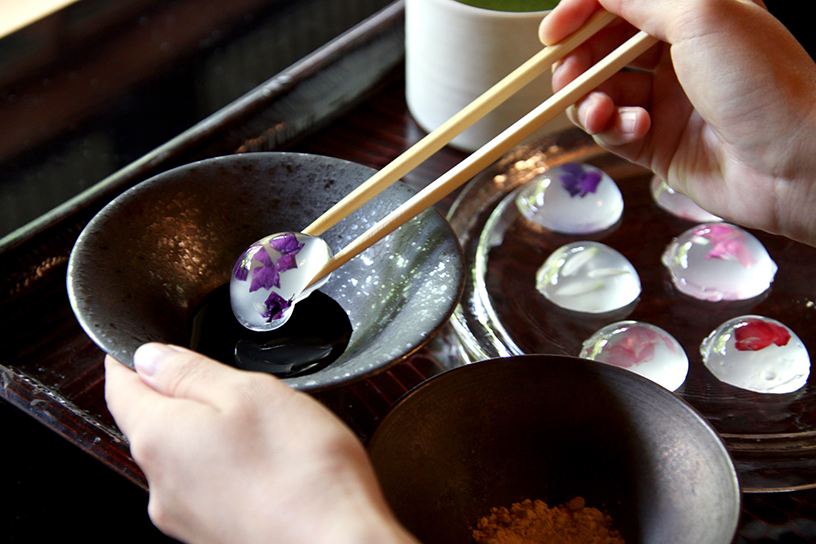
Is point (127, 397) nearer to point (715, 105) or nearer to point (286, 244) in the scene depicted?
point (286, 244)

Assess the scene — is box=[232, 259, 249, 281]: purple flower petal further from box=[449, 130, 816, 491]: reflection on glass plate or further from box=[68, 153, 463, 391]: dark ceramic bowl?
box=[449, 130, 816, 491]: reflection on glass plate

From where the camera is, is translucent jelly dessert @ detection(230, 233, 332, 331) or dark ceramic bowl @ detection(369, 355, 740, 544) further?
translucent jelly dessert @ detection(230, 233, 332, 331)

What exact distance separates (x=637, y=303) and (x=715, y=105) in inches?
8.7

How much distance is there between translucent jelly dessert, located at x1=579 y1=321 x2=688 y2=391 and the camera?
2.23ft

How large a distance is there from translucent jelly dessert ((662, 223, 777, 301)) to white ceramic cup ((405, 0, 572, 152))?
27cm

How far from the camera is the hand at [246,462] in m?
0.38

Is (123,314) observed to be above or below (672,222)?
above

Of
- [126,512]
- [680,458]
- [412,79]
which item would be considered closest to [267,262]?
[126,512]

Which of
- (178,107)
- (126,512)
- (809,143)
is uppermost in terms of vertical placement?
(809,143)

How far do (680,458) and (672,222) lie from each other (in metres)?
0.45

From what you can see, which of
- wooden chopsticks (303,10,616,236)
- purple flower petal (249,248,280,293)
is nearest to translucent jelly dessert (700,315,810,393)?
wooden chopsticks (303,10,616,236)

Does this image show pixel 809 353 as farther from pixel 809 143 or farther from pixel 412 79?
pixel 412 79

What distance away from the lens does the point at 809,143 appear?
0.67 meters

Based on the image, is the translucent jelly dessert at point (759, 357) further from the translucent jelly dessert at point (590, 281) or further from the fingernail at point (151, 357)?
the fingernail at point (151, 357)
